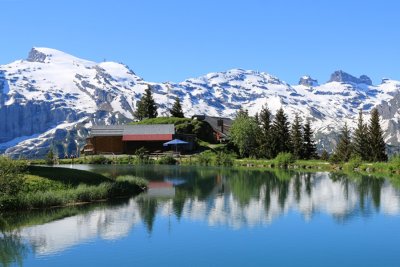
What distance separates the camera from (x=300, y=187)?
54.0 m

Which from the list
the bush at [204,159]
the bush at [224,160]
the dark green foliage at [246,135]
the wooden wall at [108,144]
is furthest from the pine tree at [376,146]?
the wooden wall at [108,144]

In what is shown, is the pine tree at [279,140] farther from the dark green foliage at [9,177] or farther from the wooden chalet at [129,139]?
the dark green foliage at [9,177]

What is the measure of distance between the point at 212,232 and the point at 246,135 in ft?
263

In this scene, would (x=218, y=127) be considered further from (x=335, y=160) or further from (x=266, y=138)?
(x=335, y=160)

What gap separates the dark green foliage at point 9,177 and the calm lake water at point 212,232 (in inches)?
75.5

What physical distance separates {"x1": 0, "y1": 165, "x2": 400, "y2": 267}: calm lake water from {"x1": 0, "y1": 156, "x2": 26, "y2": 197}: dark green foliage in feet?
6.29

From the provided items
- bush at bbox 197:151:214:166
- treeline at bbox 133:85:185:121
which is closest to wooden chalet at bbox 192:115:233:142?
treeline at bbox 133:85:185:121

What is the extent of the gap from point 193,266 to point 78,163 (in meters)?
83.7

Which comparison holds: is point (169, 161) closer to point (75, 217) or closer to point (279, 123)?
point (279, 123)

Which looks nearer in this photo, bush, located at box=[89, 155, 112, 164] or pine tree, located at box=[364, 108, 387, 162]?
pine tree, located at box=[364, 108, 387, 162]

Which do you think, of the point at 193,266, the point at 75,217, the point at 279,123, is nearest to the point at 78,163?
the point at 279,123

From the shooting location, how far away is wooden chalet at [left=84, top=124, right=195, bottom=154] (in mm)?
119438

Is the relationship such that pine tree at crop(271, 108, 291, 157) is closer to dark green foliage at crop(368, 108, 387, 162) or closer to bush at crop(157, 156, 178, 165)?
dark green foliage at crop(368, 108, 387, 162)

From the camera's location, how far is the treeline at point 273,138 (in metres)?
102
